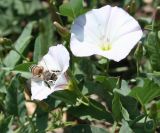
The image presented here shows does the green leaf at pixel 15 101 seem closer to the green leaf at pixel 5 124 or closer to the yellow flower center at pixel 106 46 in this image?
the green leaf at pixel 5 124

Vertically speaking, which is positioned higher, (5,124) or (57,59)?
(57,59)

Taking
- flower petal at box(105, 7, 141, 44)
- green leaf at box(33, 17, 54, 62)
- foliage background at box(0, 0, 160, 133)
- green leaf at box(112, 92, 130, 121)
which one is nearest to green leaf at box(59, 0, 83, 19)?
foliage background at box(0, 0, 160, 133)

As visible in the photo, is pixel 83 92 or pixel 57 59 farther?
pixel 83 92

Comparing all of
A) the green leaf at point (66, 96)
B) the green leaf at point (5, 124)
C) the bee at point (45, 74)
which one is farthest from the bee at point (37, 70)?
Result: the green leaf at point (5, 124)

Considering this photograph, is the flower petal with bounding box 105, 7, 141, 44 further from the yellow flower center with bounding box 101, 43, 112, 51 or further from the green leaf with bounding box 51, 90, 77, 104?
the green leaf with bounding box 51, 90, 77, 104

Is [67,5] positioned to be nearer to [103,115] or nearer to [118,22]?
[118,22]

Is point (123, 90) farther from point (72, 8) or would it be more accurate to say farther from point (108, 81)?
point (72, 8)

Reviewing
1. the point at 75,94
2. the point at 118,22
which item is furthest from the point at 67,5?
the point at 75,94

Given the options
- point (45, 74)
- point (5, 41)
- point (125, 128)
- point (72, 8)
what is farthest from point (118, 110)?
point (5, 41)
